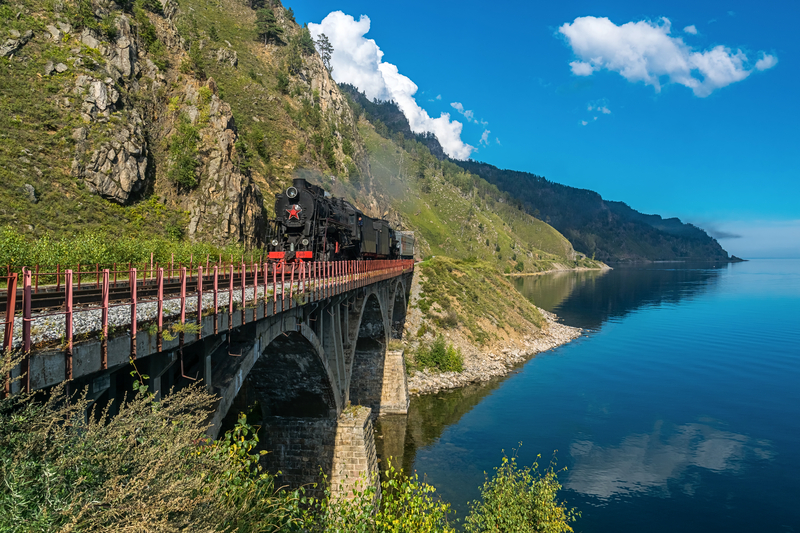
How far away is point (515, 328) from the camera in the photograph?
2232 inches

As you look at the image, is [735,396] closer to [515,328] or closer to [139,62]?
[515,328]

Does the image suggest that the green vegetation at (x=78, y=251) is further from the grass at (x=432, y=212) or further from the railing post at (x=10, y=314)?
the grass at (x=432, y=212)

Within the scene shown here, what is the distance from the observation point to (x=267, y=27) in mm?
108312

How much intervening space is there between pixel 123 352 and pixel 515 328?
5401 centimetres

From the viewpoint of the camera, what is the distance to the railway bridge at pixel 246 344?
18.5ft

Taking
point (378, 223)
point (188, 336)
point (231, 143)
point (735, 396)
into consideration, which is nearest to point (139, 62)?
point (231, 143)

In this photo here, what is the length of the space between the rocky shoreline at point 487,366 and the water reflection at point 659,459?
1282 centimetres

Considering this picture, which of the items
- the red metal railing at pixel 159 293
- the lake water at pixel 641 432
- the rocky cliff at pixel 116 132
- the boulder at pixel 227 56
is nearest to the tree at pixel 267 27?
the boulder at pixel 227 56

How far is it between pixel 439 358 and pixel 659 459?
19.0 meters

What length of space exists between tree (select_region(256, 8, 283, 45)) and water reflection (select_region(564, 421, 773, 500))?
112286mm

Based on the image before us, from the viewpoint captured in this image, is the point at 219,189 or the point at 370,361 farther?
the point at 219,189

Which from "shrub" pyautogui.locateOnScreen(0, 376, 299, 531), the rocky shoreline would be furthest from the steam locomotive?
"shrub" pyautogui.locateOnScreen(0, 376, 299, 531)

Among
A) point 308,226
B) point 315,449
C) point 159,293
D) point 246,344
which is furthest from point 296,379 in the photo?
point 159,293

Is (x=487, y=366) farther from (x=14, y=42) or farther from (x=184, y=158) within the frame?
(x=14, y=42)
